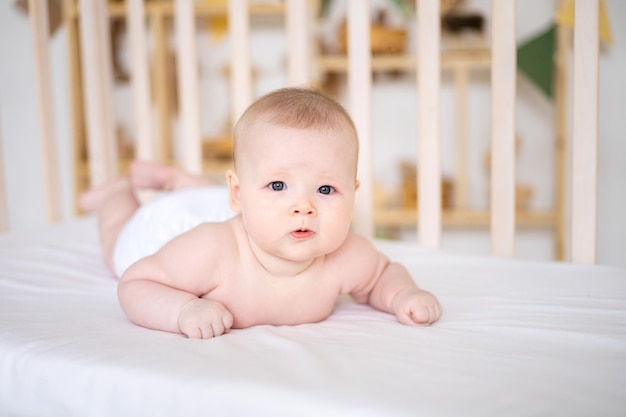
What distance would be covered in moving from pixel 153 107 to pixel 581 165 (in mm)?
2082

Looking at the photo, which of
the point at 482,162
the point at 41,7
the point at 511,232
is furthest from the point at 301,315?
the point at 482,162

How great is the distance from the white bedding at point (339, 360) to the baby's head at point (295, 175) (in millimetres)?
120

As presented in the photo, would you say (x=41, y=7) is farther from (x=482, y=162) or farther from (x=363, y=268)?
(x=482, y=162)

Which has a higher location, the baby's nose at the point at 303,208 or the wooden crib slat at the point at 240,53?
the wooden crib slat at the point at 240,53

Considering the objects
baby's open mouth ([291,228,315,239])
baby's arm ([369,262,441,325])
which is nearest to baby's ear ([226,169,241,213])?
baby's open mouth ([291,228,315,239])

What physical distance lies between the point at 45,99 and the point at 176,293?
986mm

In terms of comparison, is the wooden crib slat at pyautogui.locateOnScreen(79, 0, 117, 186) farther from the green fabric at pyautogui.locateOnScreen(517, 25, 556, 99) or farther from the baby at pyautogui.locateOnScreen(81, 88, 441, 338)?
the green fabric at pyautogui.locateOnScreen(517, 25, 556, 99)

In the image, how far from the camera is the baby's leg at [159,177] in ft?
4.29

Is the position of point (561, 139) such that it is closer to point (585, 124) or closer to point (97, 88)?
point (585, 124)

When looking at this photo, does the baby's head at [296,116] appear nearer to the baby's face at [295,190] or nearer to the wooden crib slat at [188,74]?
the baby's face at [295,190]

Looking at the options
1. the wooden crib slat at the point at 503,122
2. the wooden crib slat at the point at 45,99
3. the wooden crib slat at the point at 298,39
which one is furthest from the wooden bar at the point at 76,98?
the wooden crib slat at the point at 503,122

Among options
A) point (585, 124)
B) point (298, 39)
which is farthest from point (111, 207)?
point (585, 124)

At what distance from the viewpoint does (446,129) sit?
8.58ft

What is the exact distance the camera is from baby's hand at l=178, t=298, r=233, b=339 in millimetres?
752
